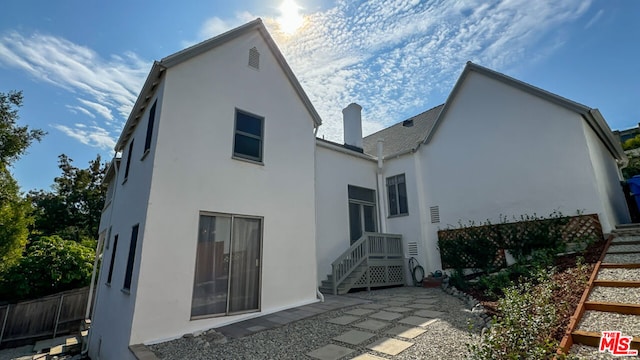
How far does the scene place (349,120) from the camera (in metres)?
13.3

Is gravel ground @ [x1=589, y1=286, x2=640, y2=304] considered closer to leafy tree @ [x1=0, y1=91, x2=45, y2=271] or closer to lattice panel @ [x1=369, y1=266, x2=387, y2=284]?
lattice panel @ [x1=369, y1=266, x2=387, y2=284]

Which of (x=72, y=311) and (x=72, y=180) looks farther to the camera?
(x=72, y=180)

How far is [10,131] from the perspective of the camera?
51.1ft

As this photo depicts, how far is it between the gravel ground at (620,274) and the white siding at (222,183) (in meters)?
5.80

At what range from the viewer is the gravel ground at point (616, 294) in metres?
3.68

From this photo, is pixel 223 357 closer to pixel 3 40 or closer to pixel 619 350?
pixel 619 350

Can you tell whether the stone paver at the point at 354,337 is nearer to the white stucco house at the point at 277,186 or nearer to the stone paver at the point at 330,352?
the stone paver at the point at 330,352

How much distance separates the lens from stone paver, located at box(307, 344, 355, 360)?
3790mm

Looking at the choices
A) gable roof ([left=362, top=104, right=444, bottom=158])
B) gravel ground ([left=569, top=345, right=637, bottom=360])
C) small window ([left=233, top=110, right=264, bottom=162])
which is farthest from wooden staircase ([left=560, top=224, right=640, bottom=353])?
gable roof ([left=362, top=104, right=444, bottom=158])

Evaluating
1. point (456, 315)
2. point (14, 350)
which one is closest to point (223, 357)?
point (456, 315)

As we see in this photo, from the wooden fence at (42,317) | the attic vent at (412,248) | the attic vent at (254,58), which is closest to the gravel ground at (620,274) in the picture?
the attic vent at (412,248)

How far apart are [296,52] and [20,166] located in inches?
744

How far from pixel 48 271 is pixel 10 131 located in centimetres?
888

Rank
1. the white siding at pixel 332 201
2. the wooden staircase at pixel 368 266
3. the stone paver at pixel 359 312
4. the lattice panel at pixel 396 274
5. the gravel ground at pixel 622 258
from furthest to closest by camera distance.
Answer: the lattice panel at pixel 396 274 < the white siding at pixel 332 201 < the wooden staircase at pixel 368 266 < the stone paver at pixel 359 312 < the gravel ground at pixel 622 258
